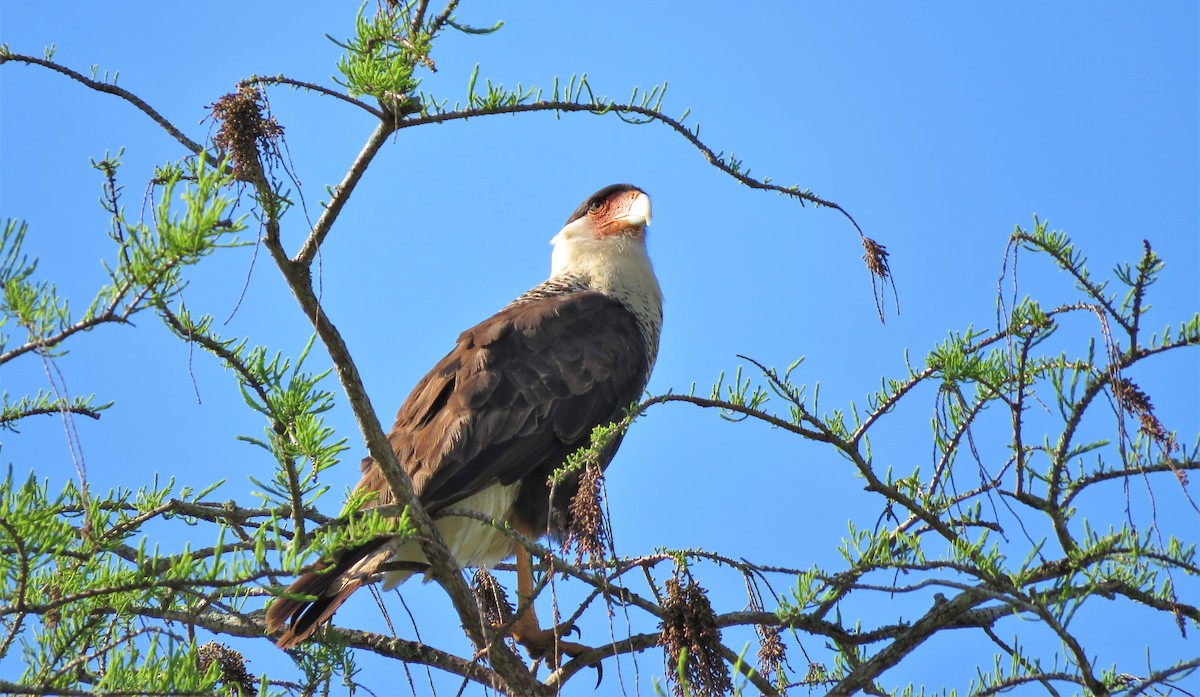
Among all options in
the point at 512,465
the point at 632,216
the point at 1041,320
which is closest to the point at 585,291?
the point at 632,216

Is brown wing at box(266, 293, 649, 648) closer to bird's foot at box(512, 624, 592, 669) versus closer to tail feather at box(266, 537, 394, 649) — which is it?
tail feather at box(266, 537, 394, 649)

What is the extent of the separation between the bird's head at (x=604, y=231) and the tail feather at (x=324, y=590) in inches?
93.4

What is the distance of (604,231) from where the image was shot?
579cm

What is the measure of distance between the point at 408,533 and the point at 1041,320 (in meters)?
1.46

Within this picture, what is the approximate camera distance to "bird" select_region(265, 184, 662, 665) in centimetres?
382

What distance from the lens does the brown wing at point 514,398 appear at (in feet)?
13.3

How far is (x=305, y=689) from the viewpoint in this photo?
3.30 metres

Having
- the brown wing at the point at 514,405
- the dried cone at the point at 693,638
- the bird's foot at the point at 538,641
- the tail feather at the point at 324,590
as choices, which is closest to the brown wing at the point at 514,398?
the brown wing at the point at 514,405

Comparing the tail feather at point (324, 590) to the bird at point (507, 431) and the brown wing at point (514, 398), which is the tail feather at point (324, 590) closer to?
the bird at point (507, 431)

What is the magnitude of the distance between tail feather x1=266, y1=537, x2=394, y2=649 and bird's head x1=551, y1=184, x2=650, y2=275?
2.37 meters

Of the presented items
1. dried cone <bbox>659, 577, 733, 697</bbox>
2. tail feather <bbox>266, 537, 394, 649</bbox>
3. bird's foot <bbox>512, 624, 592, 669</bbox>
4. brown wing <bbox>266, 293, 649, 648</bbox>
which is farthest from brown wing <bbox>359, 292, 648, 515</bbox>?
dried cone <bbox>659, 577, 733, 697</bbox>

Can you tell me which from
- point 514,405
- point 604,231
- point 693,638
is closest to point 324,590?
point 514,405

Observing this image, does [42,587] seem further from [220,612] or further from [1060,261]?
[1060,261]

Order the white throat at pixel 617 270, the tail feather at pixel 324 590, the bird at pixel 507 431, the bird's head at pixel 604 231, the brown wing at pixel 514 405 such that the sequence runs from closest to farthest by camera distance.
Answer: the tail feather at pixel 324 590, the bird at pixel 507 431, the brown wing at pixel 514 405, the white throat at pixel 617 270, the bird's head at pixel 604 231
